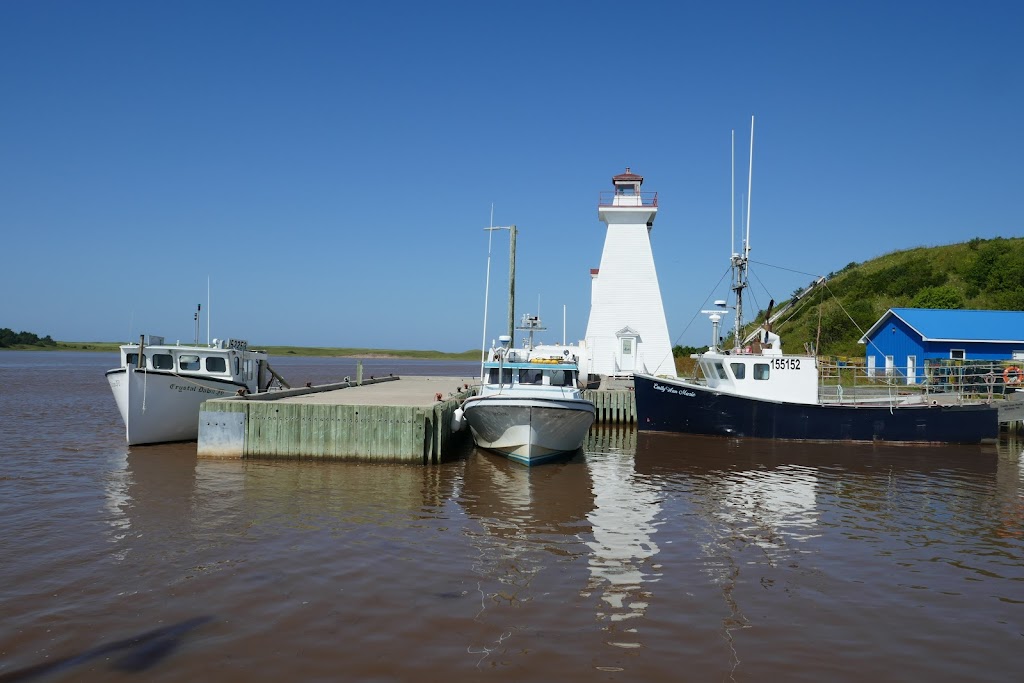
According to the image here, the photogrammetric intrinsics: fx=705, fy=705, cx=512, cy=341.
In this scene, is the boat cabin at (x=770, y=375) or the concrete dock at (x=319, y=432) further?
the boat cabin at (x=770, y=375)

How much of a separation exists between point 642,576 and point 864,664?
→ 9.94ft

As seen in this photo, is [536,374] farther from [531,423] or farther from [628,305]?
[628,305]

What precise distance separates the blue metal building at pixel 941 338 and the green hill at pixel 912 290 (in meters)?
11.2

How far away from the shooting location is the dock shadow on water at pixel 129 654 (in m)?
6.34

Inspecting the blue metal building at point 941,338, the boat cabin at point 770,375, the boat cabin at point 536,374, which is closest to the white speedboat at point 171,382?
the boat cabin at point 536,374

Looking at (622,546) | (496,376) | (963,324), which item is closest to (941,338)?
(963,324)

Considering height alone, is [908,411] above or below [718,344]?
below

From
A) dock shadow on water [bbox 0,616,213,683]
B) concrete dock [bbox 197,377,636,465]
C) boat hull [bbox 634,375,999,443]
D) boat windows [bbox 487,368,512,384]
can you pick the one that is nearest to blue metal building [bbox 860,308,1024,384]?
boat hull [bbox 634,375,999,443]

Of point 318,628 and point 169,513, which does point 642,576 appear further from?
point 169,513

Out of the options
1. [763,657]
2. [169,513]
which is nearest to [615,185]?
[169,513]

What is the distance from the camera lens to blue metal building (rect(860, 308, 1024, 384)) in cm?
3322

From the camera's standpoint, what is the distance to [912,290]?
203 ft

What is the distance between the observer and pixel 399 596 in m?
8.37

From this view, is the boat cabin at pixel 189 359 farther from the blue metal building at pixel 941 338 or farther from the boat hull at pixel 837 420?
the blue metal building at pixel 941 338
